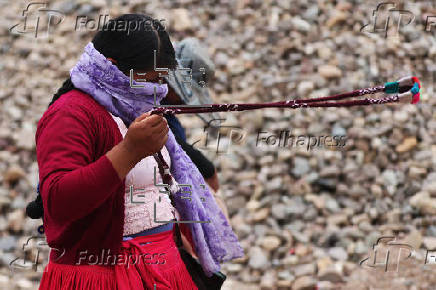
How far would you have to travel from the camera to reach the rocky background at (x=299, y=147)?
4469mm

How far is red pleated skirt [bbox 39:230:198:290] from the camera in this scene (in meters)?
1.68

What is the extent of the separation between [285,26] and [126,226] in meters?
4.70

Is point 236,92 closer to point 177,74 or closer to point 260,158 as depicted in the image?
point 260,158

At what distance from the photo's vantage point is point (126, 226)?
1771 mm

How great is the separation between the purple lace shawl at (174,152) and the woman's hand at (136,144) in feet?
0.64

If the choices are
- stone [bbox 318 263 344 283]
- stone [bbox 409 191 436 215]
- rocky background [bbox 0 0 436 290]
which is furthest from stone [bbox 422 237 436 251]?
stone [bbox 318 263 344 283]

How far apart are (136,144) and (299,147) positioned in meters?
3.62

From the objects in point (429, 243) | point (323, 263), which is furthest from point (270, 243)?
point (429, 243)

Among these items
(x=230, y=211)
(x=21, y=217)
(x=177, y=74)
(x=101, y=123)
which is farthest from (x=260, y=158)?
(x=101, y=123)

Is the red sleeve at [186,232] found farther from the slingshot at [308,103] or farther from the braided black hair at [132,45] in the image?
the braided black hair at [132,45]

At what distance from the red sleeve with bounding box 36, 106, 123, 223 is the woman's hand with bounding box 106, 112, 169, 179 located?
2cm

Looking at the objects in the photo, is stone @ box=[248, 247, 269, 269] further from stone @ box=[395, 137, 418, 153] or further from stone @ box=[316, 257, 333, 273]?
stone @ box=[395, 137, 418, 153]

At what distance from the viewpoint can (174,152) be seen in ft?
6.46

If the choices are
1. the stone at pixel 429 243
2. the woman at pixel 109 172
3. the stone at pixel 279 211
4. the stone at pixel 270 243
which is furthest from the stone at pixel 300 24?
the woman at pixel 109 172
